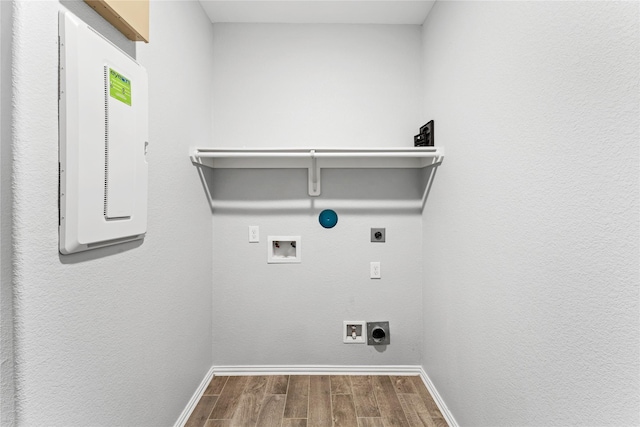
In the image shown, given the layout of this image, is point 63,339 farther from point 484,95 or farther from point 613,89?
point 484,95

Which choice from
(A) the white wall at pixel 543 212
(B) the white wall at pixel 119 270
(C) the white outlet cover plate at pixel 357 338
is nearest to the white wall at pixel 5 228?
(B) the white wall at pixel 119 270

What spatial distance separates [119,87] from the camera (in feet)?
3.63

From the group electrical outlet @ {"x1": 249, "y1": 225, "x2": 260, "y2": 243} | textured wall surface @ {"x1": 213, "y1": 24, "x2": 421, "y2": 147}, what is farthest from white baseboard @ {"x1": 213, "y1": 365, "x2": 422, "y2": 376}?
textured wall surface @ {"x1": 213, "y1": 24, "x2": 421, "y2": 147}

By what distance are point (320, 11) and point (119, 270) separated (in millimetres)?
1840

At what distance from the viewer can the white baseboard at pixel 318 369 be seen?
2.24 meters

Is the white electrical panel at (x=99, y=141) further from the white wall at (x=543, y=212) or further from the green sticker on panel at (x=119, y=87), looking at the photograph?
the white wall at (x=543, y=212)

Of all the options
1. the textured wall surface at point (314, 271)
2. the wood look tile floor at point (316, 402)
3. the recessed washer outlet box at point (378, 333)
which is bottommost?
the wood look tile floor at point (316, 402)

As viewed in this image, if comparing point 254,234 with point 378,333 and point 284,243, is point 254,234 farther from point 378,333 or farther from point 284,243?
point 378,333

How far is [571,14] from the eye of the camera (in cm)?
88

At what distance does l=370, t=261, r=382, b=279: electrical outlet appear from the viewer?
2238mm

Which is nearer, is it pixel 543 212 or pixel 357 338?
pixel 543 212

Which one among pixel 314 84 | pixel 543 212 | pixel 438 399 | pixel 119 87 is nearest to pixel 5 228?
pixel 119 87

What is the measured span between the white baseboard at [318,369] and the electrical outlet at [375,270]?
1.98 feet

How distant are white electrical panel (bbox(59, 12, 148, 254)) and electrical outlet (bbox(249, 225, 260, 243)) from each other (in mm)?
966
